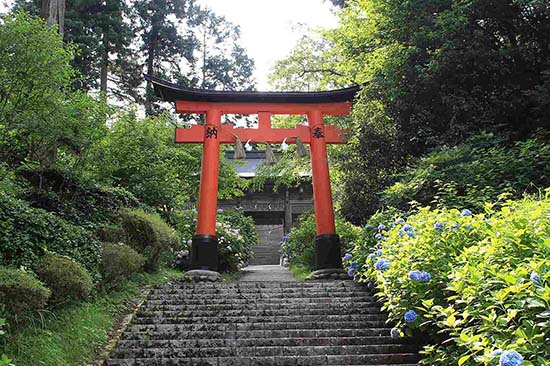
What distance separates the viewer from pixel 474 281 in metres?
4.15

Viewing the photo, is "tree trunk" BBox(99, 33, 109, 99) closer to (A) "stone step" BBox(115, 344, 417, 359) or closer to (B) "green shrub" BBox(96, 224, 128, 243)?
(B) "green shrub" BBox(96, 224, 128, 243)

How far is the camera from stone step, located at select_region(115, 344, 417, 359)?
584cm

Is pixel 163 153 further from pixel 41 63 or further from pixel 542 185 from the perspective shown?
pixel 542 185

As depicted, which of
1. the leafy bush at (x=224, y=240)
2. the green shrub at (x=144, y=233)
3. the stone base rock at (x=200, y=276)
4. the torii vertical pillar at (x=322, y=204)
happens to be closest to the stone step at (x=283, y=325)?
the green shrub at (x=144, y=233)

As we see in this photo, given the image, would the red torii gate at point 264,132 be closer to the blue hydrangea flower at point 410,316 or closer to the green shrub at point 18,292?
the blue hydrangea flower at point 410,316

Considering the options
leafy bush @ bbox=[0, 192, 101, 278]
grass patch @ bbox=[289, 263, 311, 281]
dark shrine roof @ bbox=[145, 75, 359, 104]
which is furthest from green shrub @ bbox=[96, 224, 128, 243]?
grass patch @ bbox=[289, 263, 311, 281]

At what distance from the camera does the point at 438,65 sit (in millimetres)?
10891

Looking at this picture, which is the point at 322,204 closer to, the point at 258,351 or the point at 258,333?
the point at 258,333

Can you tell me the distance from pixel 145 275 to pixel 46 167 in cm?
270

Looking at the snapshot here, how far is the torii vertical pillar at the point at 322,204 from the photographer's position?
34.7 feet

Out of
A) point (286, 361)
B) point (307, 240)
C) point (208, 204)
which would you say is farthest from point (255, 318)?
point (307, 240)

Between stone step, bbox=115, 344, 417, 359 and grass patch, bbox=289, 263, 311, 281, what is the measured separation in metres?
5.34

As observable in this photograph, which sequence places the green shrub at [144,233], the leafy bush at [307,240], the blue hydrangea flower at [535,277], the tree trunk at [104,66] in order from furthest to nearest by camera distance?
the tree trunk at [104,66], the leafy bush at [307,240], the green shrub at [144,233], the blue hydrangea flower at [535,277]

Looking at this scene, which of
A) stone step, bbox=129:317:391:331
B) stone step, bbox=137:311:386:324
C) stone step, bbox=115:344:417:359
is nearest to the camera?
stone step, bbox=115:344:417:359
